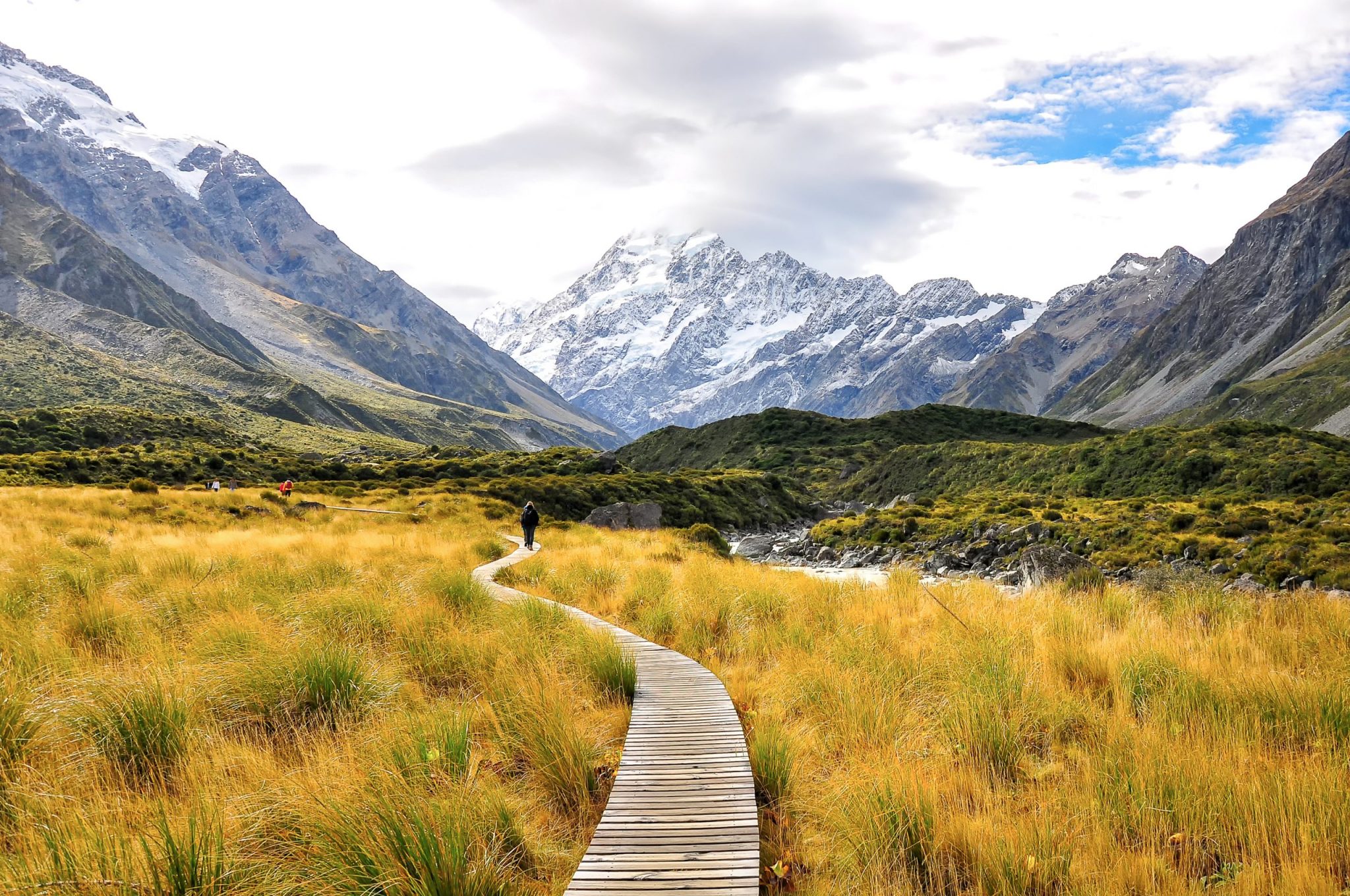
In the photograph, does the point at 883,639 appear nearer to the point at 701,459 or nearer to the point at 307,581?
the point at 307,581

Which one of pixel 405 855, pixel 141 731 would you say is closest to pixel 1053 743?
pixel 405 855

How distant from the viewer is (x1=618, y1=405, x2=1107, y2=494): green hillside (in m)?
103

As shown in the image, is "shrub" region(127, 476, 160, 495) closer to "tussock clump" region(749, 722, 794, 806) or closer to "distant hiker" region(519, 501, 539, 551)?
"distant hiker" region(519, 501, 539, 551)

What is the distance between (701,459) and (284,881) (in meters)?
109

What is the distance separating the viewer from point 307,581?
11.9 metres

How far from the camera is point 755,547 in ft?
137

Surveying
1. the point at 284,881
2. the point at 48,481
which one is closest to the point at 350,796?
the point at 284,881

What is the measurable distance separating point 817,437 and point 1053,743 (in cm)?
11215

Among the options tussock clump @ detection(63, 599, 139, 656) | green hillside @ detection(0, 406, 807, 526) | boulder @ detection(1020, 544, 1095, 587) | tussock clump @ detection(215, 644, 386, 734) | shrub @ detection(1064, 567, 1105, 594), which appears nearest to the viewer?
tussock clump @ detection(215, 644, 386, 734)

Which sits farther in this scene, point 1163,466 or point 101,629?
point 1163,466

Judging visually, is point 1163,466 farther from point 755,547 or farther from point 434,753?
point 434,753

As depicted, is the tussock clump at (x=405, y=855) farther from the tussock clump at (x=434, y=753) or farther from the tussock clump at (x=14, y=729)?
the tussock clump at (x=14, y=729)

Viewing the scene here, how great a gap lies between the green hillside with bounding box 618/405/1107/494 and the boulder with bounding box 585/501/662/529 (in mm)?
55767

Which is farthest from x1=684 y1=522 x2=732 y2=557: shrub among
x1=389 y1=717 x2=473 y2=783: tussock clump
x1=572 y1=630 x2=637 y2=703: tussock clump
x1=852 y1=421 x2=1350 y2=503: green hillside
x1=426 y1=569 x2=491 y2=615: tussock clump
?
x1=852 y1=421 x2=1350 y2=503: green hillside
